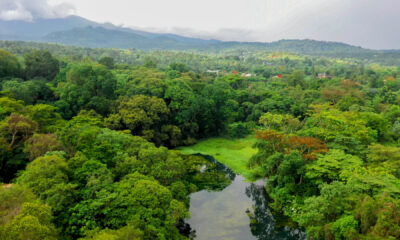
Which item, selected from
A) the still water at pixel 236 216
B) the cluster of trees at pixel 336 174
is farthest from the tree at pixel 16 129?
the cluster of trees at pixel 336 174

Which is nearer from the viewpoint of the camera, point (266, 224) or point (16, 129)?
point (266, 224)

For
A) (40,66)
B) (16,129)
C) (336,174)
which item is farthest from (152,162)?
(40,66)

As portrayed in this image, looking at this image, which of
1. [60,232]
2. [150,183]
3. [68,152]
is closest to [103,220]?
[60,232]

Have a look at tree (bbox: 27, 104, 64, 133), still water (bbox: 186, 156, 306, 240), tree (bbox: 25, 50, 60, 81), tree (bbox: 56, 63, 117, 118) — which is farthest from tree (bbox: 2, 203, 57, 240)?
tree (bbox: 25, 50, 60, 81)

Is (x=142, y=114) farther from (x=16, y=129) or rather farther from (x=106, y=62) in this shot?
(x=106, y=62)

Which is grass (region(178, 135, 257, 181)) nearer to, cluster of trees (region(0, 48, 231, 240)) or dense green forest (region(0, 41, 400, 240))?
dense green forest (region(0, 41, 400, 240))

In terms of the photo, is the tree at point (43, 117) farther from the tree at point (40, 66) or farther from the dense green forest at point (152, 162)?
the tree at point (40, 66)

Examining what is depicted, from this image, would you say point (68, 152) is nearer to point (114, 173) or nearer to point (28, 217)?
point (114, 173)
